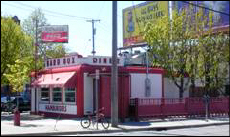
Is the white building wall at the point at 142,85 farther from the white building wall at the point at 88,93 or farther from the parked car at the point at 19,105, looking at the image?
the parked car at the point at 19,105

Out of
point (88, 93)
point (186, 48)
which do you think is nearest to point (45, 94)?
point (88, 93)

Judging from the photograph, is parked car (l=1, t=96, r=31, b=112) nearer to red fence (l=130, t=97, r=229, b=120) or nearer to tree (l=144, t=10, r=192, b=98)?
tree (l=144, t=10, r=192, b=98)

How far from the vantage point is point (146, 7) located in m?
45.3

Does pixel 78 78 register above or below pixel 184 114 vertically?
above

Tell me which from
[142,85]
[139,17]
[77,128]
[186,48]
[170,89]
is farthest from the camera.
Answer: [139,17]

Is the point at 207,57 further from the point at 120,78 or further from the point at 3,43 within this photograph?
the point at 3,43

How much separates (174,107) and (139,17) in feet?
61.3

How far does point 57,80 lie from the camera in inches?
1143

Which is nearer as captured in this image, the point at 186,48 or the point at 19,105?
the point at 186,48

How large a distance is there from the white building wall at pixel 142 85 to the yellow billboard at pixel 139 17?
1114 cm

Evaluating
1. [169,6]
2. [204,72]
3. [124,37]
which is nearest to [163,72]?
[204,72]

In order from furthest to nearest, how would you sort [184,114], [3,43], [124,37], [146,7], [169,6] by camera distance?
[124,37]
[146,7]
[169,6]
[3,43]
[184,114]

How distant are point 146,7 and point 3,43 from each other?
16.8 m

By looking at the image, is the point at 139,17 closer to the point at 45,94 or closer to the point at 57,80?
the point at 45,94
